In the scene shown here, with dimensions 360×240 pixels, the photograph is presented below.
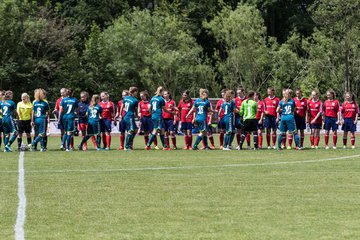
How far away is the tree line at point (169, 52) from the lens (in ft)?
202

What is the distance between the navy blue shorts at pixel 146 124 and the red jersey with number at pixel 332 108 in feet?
18.8

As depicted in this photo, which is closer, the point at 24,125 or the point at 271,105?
the point at 24,125

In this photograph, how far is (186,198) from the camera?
523 inches

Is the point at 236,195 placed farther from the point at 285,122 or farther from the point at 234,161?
the point at 285,122

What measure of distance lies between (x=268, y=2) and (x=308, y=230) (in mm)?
62924

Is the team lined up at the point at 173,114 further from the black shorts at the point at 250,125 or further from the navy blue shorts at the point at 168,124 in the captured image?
the navy blue shorts at the point at 168,124

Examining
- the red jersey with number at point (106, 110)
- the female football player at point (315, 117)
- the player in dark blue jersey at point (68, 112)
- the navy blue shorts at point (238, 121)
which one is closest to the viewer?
the player in dark blue jersey at point (68, 112)

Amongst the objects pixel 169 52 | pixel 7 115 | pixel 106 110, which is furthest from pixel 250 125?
pixel 169 52

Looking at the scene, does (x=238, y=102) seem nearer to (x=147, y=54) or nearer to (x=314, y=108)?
(x=314, y=108)

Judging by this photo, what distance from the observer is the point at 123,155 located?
2500cm

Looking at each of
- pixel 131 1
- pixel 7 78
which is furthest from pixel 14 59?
pixel 131 1

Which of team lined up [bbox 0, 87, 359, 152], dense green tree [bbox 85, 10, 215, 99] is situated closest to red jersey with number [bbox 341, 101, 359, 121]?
team lined up [bbox 0, 87, 359, 152]

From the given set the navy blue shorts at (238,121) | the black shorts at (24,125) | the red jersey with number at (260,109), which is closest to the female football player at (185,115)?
the navy blue shorts at (238,121)

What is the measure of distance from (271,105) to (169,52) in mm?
36007
